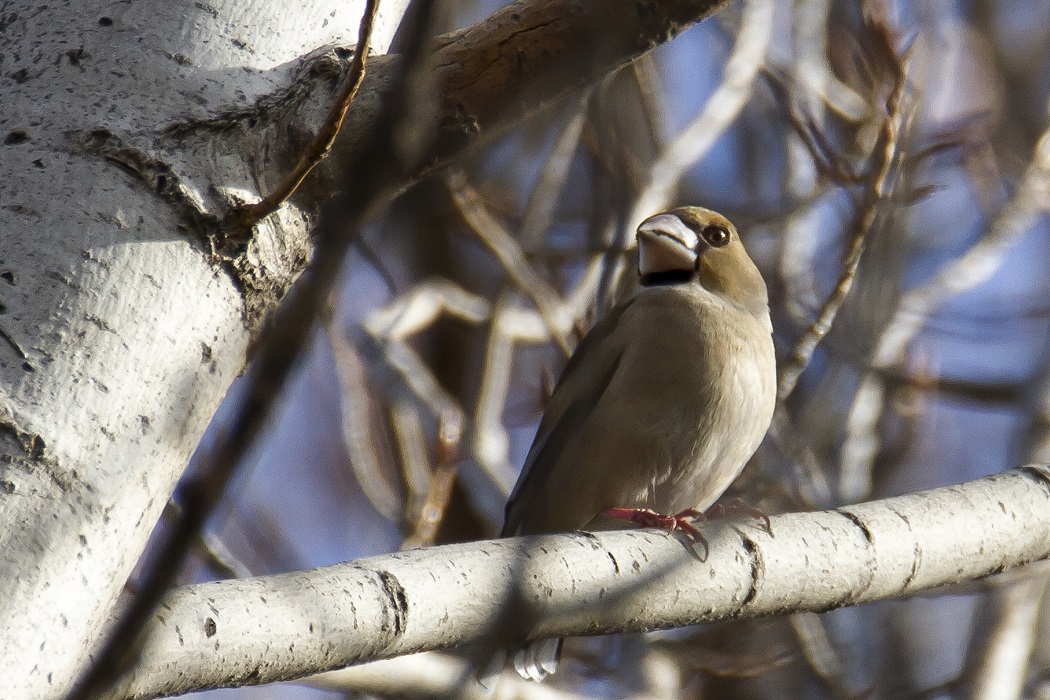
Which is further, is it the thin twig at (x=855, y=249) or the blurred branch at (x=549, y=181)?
the blurred branch at (x=549, y=181)

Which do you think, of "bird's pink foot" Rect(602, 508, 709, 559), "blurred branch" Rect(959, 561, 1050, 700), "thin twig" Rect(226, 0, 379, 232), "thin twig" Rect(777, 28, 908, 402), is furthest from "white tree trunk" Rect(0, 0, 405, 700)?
"blurred branch" Rect(959, 561, 1050, 700)

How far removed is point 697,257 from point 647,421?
101 centimetres

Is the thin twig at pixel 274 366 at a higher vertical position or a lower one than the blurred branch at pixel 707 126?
higher

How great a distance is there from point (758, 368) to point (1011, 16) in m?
5.31

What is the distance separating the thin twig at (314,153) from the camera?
167 cm

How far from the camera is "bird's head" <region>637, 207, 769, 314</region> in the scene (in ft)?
14.8

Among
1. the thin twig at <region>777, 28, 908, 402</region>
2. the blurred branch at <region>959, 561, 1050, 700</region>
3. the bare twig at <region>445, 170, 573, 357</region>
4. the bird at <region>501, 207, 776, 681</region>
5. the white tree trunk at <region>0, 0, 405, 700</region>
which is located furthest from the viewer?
the bare twig at <region>445, 170, 573, 357</region>

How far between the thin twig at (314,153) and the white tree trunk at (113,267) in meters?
0.04

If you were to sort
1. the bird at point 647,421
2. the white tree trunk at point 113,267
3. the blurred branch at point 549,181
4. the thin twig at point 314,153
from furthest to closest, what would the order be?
the blurred branch at point 549,181
the bird at point 647,421
the thin twig at point 314,153
the white tree trunk at point 113,267

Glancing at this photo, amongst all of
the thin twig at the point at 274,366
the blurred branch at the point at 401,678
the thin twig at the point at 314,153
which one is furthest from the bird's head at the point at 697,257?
the thin twig at the point at 274,366

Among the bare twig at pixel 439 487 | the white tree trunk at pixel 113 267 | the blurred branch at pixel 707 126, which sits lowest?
the bare twig at pixel 439 487

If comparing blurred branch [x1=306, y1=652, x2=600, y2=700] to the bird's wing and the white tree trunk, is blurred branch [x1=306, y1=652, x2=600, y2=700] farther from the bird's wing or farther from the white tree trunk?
the white tree trunk

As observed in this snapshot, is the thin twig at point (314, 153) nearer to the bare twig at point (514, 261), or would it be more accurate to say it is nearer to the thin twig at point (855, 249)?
the thin twig at point (855, 249)

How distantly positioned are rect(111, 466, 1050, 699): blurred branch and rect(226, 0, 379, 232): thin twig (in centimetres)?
54
